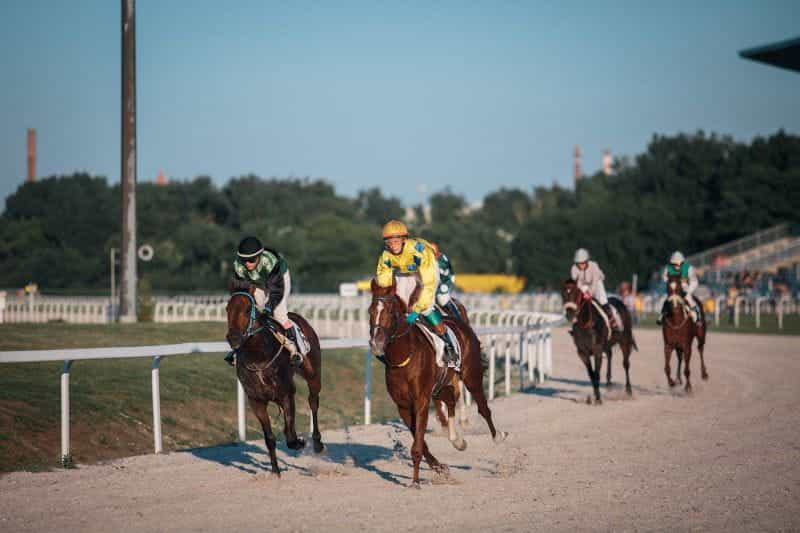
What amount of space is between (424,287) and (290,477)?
216cm

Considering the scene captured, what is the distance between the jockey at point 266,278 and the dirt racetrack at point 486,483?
136 cm

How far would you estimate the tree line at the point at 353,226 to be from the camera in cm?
5812

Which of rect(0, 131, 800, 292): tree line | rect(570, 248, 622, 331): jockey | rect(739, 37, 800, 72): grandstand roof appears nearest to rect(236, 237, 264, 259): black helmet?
rect(570, 248, 622, 331): jockey

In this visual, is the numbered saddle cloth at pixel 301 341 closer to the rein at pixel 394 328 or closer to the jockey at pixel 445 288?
the jockey at pixel 445 288

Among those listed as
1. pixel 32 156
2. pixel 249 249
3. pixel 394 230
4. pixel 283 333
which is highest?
pixel 32 156

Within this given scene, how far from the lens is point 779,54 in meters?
32.0

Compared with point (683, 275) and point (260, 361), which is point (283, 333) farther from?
point (683, 275)

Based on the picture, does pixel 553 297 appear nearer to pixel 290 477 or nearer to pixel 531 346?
pixel 531 346

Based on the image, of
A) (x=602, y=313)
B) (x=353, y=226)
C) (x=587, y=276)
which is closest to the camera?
(x=587, y=276)

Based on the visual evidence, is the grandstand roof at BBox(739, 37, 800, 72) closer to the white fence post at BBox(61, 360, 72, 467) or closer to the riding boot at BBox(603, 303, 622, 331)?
the riding boot at BBox(603, 303, 622, 331)

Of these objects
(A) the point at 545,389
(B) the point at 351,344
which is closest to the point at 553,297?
(A) the point at 545,389

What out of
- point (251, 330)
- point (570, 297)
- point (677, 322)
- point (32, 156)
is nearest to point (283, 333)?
point (251, 330)

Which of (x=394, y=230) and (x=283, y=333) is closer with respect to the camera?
(x=394, y=230)

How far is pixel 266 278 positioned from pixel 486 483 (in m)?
2.75
